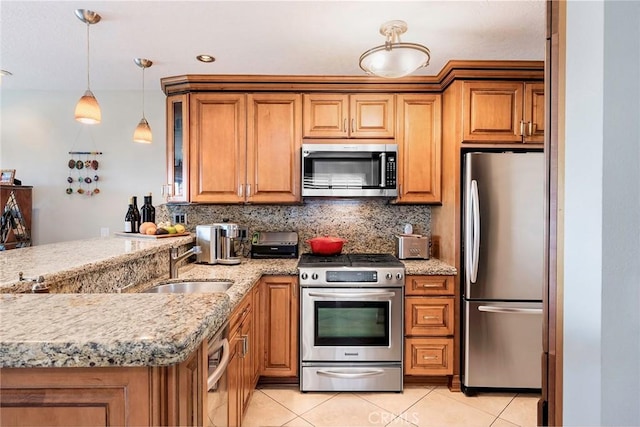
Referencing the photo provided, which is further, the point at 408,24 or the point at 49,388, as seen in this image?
the point at 408,24

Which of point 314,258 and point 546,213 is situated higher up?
point 546,213

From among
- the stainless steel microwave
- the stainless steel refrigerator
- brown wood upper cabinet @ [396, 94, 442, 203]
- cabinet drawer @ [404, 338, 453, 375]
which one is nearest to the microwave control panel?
the stainless steel microwave

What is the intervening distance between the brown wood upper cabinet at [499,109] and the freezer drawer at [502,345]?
48.0 inches

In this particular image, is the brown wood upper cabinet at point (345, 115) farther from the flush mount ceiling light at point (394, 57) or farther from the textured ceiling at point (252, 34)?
the flush mount ceiling light at point (394, 57)

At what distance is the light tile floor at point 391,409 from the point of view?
200 cm

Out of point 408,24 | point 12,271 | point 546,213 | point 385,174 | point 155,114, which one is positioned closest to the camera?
point 546,213

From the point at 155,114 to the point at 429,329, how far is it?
10.1 ft

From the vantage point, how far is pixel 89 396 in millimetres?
570

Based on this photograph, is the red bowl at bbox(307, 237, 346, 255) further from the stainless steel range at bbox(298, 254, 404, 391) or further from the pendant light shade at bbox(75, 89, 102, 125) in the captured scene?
the pendant light shade at bbox(75, 89, 102, 125)

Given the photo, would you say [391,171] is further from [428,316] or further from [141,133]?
[141,133]

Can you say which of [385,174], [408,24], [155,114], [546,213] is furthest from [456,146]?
[155,114]

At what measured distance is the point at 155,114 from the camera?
3.12m

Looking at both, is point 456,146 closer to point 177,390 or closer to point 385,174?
point 385,174

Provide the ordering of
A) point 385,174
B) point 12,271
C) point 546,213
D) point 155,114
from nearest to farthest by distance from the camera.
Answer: point 546,213, point 12,271, point 385,174, point 155,114
